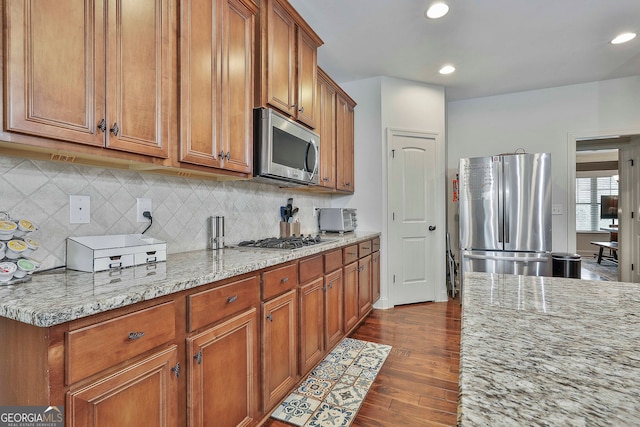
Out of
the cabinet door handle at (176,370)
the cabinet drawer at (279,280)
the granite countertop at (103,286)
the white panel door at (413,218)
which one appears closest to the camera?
the granite countertop at (103,286)

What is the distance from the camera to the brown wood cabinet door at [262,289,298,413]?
1.63m

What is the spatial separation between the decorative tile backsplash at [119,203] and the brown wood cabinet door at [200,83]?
0.36 meters

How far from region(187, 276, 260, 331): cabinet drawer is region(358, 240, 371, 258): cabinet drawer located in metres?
1.66

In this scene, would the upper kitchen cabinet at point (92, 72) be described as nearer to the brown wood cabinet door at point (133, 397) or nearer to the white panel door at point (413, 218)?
the brown wood cabinet door at point (133, 397)

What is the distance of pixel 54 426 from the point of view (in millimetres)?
820

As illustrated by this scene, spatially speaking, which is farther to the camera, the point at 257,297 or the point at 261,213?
the point at 261,213

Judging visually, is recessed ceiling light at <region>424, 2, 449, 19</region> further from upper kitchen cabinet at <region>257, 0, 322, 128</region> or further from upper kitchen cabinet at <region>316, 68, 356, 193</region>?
upper kitchen cabinet at <region>316, 68, 356, 193</region>

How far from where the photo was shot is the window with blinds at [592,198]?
7.96 m

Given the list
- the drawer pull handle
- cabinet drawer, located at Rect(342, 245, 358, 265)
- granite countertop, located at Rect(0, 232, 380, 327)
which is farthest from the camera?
cabinet drawer, located at Rect(342, 245, 358, 265)

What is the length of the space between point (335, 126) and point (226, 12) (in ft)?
5.75

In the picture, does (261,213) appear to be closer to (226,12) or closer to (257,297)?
(257,297)

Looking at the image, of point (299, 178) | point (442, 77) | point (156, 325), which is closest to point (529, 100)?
point (442, 77)

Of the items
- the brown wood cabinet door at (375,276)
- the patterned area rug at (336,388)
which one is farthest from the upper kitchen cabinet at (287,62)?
the patterned area rug at (336,388)

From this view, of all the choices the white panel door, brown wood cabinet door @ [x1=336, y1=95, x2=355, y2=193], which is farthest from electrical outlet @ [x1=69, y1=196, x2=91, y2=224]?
the white panel door
